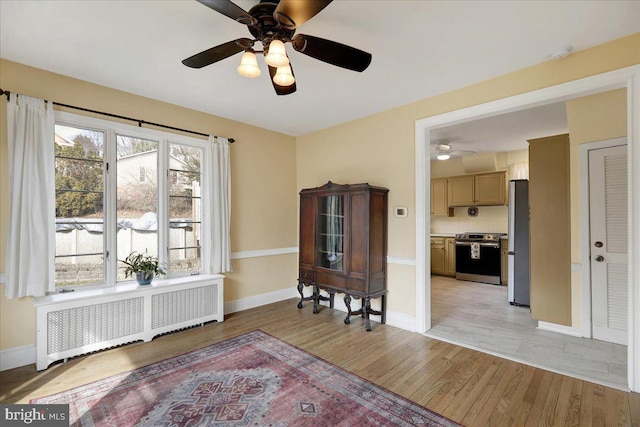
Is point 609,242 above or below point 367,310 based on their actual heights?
above

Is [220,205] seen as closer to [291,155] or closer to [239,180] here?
[239,180]

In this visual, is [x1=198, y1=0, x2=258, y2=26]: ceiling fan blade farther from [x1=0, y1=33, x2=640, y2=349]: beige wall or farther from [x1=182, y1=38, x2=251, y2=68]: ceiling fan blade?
[x1=0, y1=33, x2=640, y2=349]: beige wall

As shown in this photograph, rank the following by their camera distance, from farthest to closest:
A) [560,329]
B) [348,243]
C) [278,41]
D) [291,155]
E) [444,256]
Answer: [444,256]
[291,155]
[348,243]
[560,329]
[278,41]

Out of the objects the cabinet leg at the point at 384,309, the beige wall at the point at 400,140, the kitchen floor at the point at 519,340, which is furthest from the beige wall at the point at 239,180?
the kitchen floor at the point at 519,340

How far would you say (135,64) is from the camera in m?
2.70

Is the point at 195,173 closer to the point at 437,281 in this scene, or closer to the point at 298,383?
the point at 298,383

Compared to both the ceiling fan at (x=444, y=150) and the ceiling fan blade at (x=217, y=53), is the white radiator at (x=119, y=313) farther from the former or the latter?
the ceiling fan at (x=444, y=150)

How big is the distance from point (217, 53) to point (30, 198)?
2.30m

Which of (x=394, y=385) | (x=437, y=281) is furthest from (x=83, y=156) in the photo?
(x=437, y=281)

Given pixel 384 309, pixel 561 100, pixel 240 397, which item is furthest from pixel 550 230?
pixel 240 397

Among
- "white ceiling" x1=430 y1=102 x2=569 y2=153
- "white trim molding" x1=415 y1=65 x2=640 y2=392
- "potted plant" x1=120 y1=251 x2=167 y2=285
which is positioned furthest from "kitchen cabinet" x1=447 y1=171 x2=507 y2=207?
"potted plant" x1=120 y1=251 x2=167 y2=285

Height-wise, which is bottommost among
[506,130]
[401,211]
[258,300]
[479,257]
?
[258,300]

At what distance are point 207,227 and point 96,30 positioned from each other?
2.33m

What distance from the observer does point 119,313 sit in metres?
2.98
